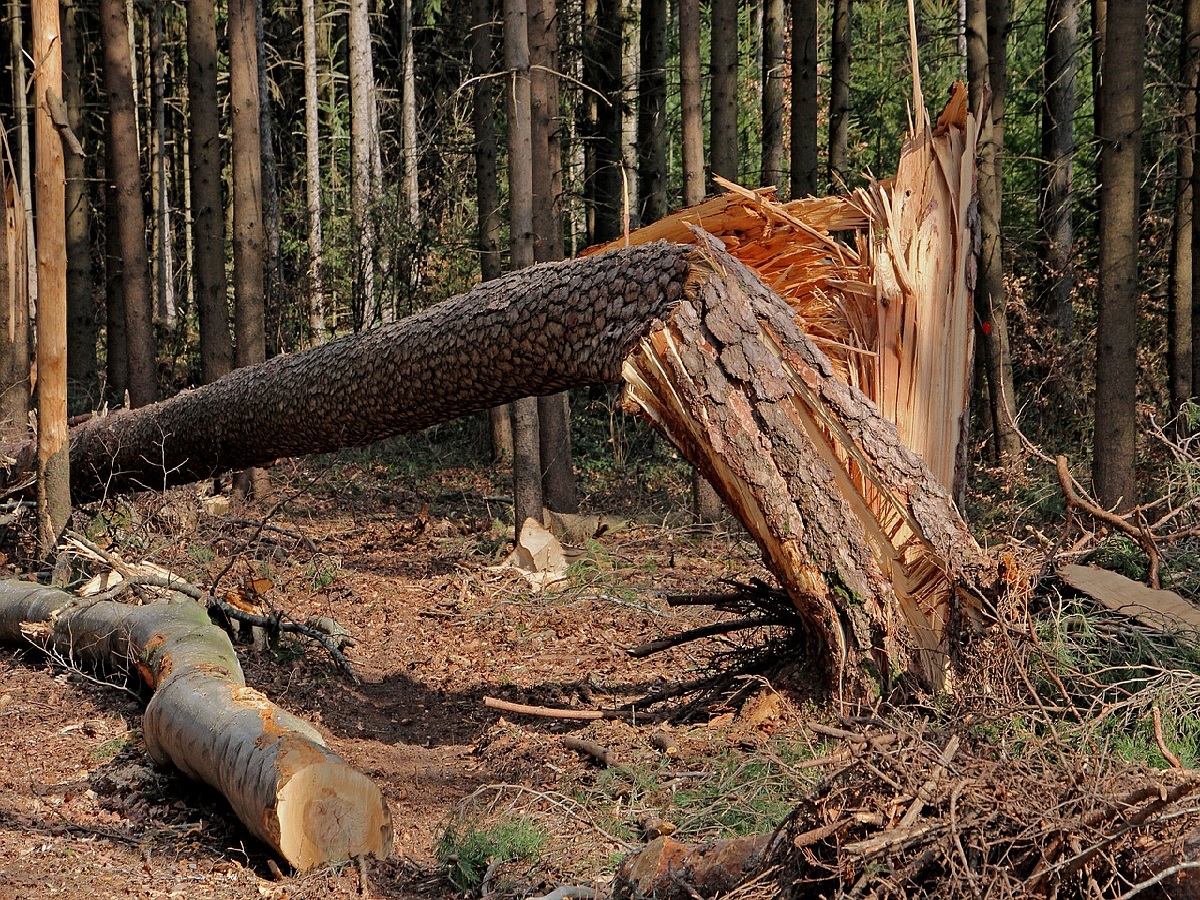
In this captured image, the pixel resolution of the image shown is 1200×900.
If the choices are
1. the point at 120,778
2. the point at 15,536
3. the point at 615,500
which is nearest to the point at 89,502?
the point at 15,536

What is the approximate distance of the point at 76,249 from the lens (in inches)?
580

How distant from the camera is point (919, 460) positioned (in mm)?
4516

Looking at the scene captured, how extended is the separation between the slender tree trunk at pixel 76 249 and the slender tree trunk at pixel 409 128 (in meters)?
4.60

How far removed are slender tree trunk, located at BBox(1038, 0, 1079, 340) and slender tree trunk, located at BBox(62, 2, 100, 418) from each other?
12.3 metres

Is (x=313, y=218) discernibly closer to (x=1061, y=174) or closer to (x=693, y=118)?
(x=693, y=118)

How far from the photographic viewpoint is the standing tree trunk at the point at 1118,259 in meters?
7.57

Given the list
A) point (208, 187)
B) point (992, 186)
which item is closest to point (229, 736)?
point (208, 187)

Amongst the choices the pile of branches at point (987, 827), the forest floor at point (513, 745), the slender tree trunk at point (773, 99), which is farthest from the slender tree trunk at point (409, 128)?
the pile of branches at point (987, 827)

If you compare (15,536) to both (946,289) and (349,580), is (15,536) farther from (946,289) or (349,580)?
Answer: (946,289)

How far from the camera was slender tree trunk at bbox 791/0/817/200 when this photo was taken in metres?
Result: 12.6

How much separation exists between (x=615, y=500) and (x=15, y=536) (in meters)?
6.19

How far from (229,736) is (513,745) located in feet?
4.63

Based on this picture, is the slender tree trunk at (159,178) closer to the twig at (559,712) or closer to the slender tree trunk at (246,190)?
the slender tree trunk at (246,190)

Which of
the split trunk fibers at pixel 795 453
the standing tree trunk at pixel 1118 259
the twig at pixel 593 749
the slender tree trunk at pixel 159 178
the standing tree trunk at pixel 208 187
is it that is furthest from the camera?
the slender tree trunk at pixel 159 178
